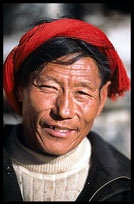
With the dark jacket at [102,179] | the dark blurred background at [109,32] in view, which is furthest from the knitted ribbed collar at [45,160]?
the dark blurred background at [109,32]

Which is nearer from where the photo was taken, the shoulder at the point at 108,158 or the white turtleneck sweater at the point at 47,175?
the white turtleneck sweater at the point at 47,175

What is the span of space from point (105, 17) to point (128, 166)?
320cm

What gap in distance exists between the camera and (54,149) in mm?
1815

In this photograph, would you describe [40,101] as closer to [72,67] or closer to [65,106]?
[65,106]

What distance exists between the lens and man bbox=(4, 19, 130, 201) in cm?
175

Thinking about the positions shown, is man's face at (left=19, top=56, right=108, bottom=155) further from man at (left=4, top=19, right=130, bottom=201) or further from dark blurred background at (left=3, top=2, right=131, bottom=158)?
dark blurred background at (left=3, top=2, right=131, bottom=158)

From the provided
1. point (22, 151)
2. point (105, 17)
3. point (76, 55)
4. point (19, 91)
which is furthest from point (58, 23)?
point (105, 17)

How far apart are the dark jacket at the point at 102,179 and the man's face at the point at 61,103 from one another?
36 centimetres

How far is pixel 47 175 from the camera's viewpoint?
2004 millimetres

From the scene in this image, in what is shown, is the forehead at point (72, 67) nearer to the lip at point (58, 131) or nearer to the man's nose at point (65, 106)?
the man's nose at point (65, 106)

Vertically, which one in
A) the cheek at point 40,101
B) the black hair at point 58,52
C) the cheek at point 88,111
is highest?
the black hair at point 58,52

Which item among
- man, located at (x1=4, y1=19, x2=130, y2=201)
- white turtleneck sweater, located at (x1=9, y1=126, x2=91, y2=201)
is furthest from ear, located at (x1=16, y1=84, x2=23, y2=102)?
white turtleneck sweater, located at (x1=9, y1=126, x2=91, y2=201)

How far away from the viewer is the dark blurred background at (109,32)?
427 cm

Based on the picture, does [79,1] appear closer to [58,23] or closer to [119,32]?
[119,32]
